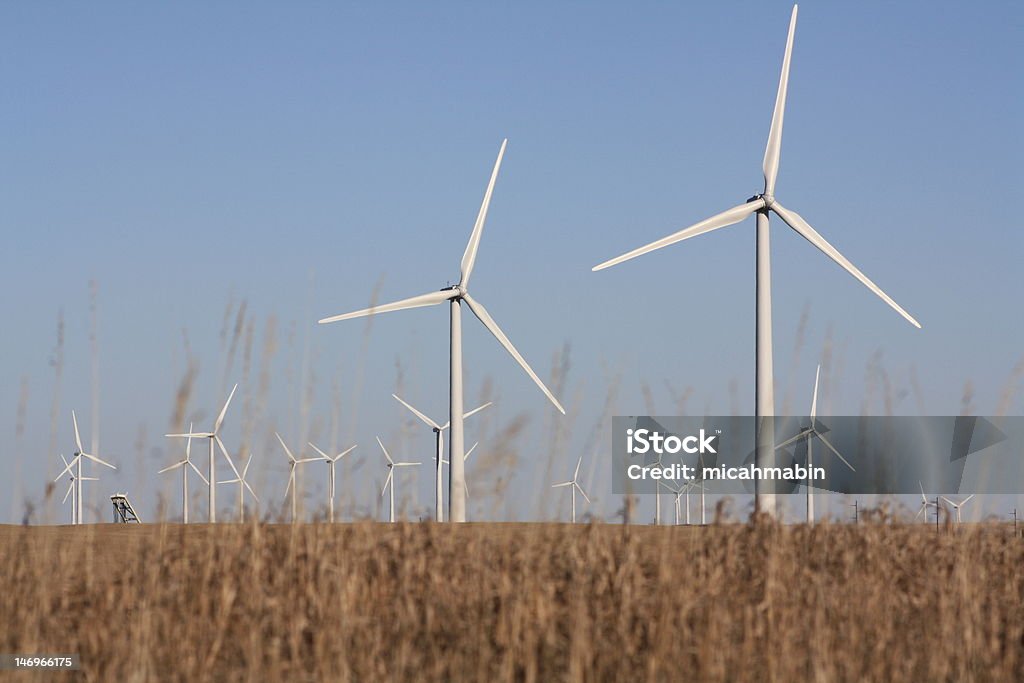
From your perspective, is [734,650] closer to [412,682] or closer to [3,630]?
[412,682]

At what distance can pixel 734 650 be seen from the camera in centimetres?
1070

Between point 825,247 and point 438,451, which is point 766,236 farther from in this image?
point 438,451

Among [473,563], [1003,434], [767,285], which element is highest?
[767,285]

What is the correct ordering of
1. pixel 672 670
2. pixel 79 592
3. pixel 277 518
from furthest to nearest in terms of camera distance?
pixel 277 518
pixel 79 592
pixel 672 670

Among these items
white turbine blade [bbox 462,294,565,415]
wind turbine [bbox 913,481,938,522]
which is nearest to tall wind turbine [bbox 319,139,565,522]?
white turbine blade [bbox 462,294,565,415]

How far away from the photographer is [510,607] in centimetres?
1136

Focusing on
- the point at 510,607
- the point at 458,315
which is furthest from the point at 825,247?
the point at 510,607

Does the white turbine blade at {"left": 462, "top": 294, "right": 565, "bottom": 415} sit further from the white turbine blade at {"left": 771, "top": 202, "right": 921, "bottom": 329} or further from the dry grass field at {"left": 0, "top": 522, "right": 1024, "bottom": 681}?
the dry grass field at {"left": 0, "top": 522, "right": 1024, "bottom": 681}

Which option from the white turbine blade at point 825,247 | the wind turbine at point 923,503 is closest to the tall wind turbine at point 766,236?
the white turbine blade at point 825,247

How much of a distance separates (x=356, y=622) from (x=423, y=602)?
46.6 inches

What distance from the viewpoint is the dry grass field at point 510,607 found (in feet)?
34.6

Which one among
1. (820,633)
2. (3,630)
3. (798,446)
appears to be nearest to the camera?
(820,633)

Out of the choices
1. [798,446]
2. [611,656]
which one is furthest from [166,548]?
[798,446]

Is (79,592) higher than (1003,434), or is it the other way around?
(1003,434)
